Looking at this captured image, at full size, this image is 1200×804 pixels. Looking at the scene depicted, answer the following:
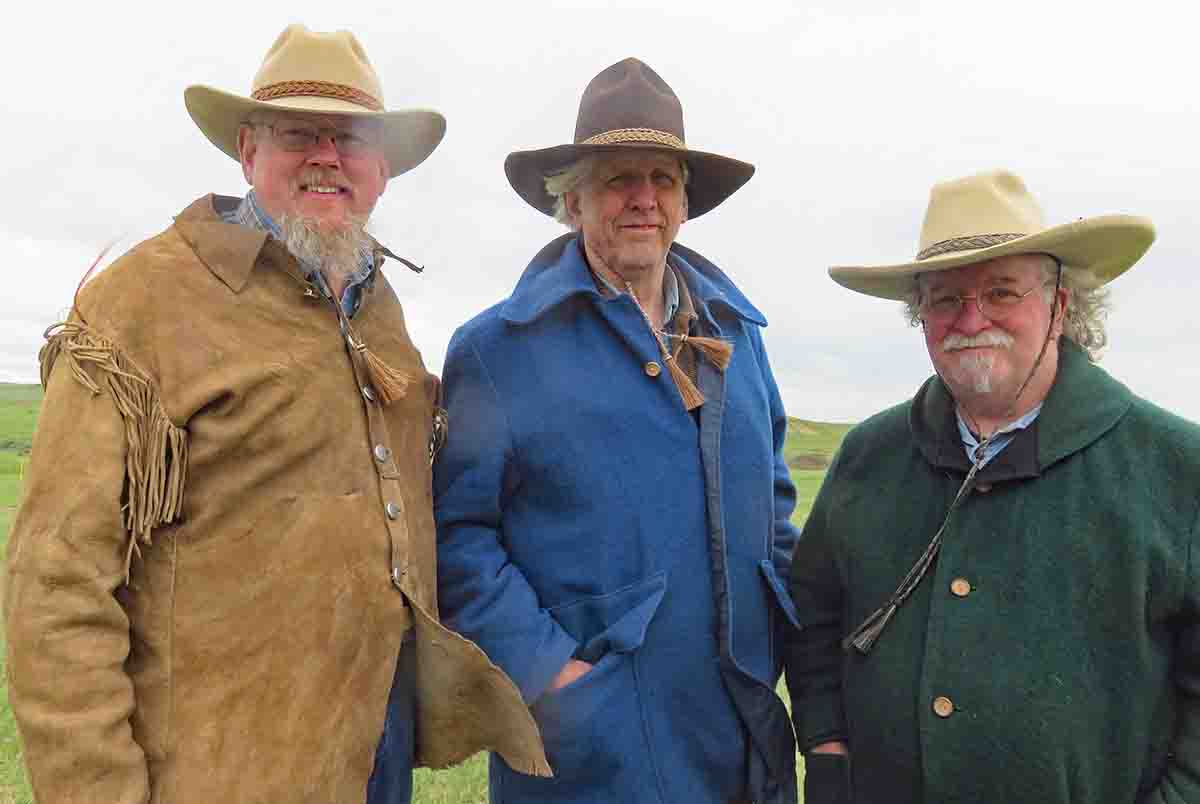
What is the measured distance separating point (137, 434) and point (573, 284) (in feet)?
4.10

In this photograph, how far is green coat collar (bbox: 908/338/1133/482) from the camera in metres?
2.40

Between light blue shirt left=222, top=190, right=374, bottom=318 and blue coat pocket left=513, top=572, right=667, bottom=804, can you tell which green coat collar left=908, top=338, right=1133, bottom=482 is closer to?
blue coat pocket left=513, top=572, right=667, bottom=804

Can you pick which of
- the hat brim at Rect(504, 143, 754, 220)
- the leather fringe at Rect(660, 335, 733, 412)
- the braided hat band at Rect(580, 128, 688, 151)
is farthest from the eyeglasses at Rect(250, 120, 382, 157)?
the leather fringe at Rect(660, 335, 733, 412)

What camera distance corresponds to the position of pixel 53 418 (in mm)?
2049

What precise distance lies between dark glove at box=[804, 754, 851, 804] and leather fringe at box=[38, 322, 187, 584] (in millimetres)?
1866

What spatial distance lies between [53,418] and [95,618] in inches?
17.2

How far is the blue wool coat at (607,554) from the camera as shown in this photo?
2615 millimetres

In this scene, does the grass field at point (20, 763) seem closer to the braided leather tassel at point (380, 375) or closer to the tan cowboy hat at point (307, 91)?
Result: the braided leather tassel at point (380, 375)

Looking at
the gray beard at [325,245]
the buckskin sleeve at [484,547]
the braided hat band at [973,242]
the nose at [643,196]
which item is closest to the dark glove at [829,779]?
the buckskin sleeve at [484,547]

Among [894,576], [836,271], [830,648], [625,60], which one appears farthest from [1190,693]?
[625,60]

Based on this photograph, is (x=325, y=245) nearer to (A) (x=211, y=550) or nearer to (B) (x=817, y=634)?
(A) (x=211, y=550)

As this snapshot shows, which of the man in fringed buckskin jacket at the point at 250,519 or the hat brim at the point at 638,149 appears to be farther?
the hat brim at the point at 638,149

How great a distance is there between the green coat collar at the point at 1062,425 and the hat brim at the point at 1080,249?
244mm

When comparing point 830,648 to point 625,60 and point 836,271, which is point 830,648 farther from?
point 625,60
